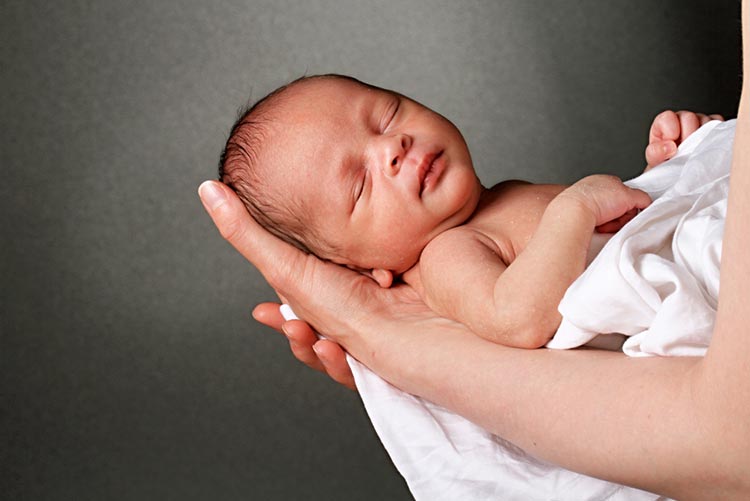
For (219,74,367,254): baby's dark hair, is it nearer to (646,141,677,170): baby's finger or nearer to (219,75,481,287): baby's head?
(219,75,481,287): baby's head

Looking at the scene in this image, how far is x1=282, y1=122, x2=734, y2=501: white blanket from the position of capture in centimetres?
130

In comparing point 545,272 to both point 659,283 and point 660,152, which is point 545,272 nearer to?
point 659,283

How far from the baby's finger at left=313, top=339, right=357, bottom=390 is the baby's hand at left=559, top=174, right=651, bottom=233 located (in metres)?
0.53

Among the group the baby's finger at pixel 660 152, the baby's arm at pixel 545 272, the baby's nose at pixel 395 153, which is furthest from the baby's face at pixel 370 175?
the baby's finger at pixel 660 152

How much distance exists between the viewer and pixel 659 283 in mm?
1330

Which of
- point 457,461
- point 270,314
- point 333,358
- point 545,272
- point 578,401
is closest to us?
point 578,401

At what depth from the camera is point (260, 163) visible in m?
1.89

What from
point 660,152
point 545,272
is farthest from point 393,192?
point 660,152

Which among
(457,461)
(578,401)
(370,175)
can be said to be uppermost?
(370,175)

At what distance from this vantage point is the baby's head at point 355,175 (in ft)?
5.96

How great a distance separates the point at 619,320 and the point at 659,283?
0.08 meters

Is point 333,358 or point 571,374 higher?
point 571,374

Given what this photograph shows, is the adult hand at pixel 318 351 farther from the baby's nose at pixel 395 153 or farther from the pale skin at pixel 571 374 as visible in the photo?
the baby's nose at pixel 395 153

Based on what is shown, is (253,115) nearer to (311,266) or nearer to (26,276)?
(311,266)
